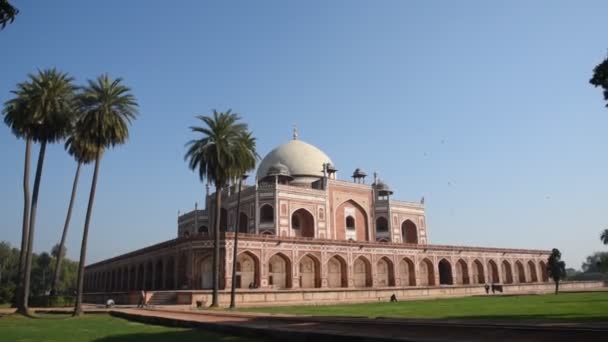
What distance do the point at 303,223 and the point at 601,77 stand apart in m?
40.8

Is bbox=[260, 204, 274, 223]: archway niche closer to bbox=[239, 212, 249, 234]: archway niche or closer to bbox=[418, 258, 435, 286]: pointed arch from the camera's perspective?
bbox=[239, 212, 249, 234]: archway niche

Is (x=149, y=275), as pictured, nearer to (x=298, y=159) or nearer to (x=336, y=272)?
(x=336, y=272)

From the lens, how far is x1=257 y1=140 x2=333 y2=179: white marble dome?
191 feet

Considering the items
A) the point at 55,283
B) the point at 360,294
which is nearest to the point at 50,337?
the point at 55,283

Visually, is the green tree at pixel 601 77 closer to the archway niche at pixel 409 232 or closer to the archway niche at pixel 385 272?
the archway niche at pixel 385 272

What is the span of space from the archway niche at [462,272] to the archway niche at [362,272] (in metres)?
13.8

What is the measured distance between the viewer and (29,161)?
27922 mm

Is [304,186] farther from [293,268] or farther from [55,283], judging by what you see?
[55,283]

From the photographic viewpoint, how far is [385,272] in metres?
48.5

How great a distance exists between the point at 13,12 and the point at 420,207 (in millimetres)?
56152

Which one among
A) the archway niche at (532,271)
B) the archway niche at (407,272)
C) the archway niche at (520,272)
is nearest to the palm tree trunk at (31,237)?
the archway niche at (407,272)

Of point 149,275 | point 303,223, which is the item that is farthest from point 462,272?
point 149,275

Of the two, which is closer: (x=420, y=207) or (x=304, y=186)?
(x=304, y=186)

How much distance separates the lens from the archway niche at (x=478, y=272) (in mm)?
56719
